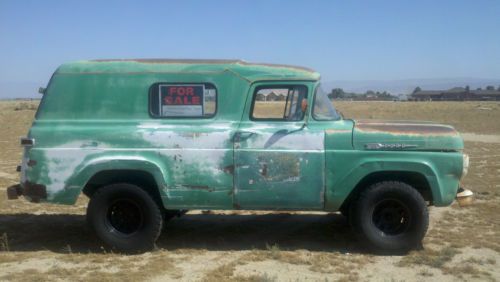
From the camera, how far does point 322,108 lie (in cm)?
654

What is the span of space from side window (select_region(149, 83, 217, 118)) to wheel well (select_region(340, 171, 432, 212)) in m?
1.92

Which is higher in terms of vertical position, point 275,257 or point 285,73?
point 285,73

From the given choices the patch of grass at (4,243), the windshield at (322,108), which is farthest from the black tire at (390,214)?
the patch of grass at (4,243)

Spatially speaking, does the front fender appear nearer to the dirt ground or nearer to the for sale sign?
the dirt ground

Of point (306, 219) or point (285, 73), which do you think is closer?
point (285, 73)

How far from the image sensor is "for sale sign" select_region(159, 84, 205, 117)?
6.45 meters

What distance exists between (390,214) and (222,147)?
6.98ft

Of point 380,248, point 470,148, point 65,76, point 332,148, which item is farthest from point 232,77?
point 470,148

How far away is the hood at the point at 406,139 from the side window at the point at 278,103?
0.73 m

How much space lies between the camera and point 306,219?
821 cm

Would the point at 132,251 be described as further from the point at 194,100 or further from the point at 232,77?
the point at 232,77

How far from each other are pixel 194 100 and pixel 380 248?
275cm

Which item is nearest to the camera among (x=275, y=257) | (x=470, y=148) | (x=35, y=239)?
(x=275, y=257)

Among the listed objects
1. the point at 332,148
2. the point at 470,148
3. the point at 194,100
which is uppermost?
the point at 194,100
